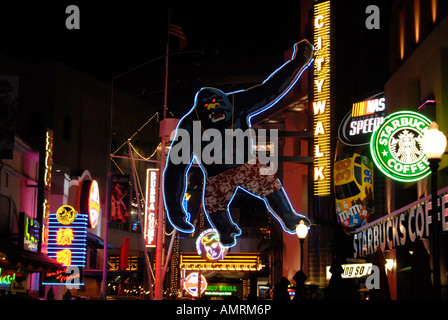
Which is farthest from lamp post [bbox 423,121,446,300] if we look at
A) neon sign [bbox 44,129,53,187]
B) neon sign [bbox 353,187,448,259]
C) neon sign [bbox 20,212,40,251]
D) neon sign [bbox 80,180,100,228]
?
neon sign [bbox 80,180,100,228]

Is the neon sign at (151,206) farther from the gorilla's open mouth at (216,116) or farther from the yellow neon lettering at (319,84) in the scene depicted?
the yellow neon lettering at (319,84)

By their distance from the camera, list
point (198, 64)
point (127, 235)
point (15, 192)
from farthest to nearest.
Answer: point (198, 64) < point (127, 235) < point (15, 192)

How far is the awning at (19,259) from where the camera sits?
23.1 meters

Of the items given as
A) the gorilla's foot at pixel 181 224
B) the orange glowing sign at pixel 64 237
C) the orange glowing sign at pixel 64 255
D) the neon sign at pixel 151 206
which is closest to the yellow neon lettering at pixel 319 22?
A: the gorilla's foot at pixel 181 224

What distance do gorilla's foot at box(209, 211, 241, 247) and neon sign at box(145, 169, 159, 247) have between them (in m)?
7.89

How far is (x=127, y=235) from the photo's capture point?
2274 inches

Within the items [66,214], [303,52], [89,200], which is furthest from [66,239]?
[303,52]

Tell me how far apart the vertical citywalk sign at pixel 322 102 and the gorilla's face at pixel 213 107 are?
4.48m

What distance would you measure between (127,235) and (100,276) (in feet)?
47.1

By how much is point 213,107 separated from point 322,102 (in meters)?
5.23

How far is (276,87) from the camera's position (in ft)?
97.3

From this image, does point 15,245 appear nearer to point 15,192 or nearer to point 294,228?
point 15,192

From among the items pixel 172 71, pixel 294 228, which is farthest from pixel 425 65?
pixel 172 71

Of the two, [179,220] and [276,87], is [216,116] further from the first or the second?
[179,220]
